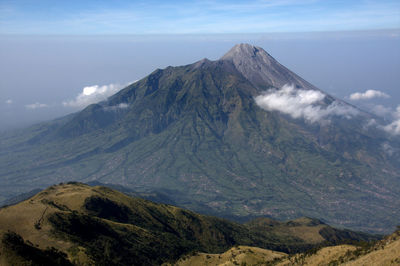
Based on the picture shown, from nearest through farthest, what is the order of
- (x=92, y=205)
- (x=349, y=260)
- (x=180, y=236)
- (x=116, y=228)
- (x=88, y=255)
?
(x=349, y=260), (x=88, y=255), (x=116, y=228), (x=92, y=205), (x=180, y=236)

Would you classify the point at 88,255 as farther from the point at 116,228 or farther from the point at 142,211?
the point at 142,211

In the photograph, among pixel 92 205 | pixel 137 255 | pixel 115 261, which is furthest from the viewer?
pixel 92 205

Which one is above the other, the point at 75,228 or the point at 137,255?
the point at 75,228

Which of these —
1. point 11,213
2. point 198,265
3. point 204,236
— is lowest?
point 204,236

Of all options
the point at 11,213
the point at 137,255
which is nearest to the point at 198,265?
the point at 137,255

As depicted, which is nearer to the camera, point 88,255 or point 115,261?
point 88,255

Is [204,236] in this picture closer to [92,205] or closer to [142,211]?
[142,211]
